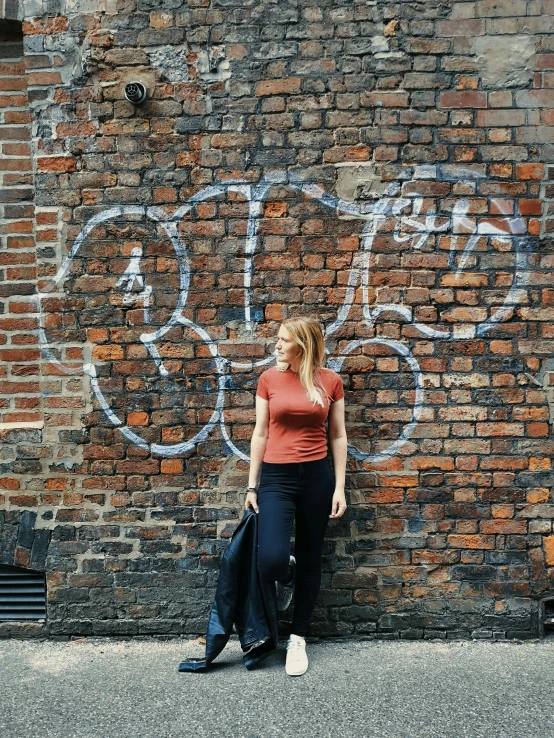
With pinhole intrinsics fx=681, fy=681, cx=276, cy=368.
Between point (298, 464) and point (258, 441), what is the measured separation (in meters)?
0.25

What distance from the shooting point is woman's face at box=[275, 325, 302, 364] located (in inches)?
136

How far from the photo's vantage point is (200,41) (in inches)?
147

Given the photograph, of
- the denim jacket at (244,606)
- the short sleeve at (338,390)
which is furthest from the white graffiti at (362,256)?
the denim jacket at (244,606)

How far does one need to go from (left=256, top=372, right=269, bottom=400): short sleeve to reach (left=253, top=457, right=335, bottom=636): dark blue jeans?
1.16 feet

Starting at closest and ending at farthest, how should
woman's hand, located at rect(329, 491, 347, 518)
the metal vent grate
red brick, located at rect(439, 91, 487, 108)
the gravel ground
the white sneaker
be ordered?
the gravel ground, the white sneaker, woman's hand, located at rect(329, 491, 347, 518), red brick, located at rect(439, 91, 487, 108), the metal vent grate

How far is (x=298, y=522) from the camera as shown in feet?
11.6

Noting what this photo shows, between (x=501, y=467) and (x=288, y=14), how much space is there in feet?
8.98

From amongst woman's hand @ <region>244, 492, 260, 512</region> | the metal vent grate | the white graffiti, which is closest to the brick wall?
the white graffiti

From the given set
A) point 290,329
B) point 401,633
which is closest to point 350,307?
point 290,329

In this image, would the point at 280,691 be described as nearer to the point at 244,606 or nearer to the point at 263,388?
the point at 244,606

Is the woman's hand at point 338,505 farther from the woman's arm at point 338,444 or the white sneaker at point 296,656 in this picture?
the white sneaker at point 296,656

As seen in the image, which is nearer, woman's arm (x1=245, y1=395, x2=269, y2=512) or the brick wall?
woman's arm (x1=245, y1=395, x2=269, y2=512)

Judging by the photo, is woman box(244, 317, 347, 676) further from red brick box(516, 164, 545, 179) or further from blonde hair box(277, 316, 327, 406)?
red brick box(516, 164, 545, 179)

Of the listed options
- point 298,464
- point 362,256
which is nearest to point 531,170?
point 362,256
